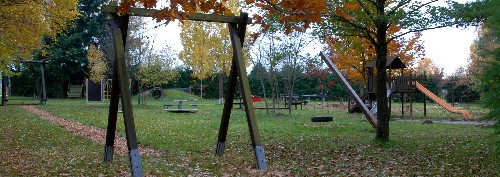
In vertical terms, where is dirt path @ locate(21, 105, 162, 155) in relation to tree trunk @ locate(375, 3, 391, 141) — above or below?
below

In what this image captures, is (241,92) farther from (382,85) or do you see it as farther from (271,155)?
(382,85)

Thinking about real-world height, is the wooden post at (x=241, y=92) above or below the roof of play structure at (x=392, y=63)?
below

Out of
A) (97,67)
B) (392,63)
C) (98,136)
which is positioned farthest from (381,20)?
(97,67)

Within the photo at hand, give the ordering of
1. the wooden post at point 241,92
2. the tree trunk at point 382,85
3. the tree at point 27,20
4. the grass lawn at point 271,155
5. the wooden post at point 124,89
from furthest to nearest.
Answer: the tree at point 27,20 < the tree trunk at point 382,85 < the wooden post at point 241,92 < the grass lawn at point 271,155 < the wooden post at point 124,89

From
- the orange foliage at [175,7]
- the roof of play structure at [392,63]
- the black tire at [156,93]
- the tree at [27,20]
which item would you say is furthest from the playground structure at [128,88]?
the black tire at [156,93]

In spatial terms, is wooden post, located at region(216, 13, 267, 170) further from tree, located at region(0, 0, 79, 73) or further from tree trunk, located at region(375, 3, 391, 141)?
tree, located at region(0, 0, 79, 73)

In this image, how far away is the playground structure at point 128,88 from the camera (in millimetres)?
6152

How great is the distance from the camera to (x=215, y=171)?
6852 mm

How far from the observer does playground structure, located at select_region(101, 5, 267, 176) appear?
6152 mm

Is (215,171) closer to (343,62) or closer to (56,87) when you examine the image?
(343,62)

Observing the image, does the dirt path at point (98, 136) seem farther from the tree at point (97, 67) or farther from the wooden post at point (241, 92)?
the tree at point (97, 67)

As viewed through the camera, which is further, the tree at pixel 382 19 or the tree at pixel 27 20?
the tree at pixel 27 20

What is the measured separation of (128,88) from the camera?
252 inches

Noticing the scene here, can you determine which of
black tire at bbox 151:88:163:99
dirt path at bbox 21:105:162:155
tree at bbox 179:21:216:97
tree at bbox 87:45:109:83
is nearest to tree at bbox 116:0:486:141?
dirt path at bbox 21:105:162:155
